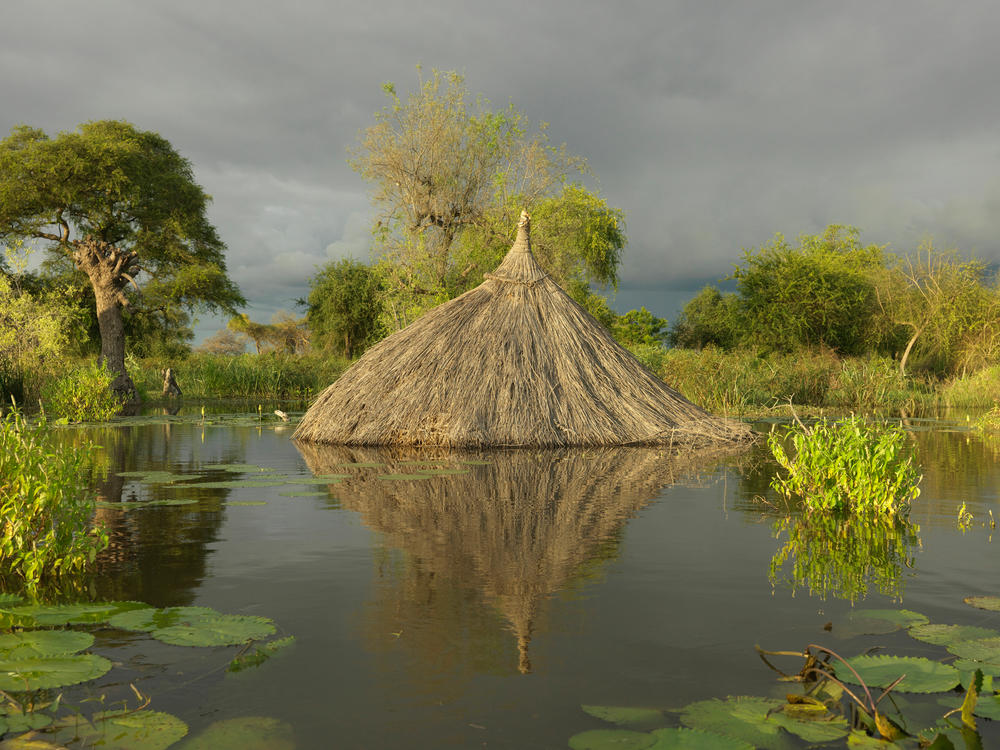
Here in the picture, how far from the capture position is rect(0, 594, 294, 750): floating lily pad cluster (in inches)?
100

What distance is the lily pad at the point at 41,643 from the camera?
3217 mm

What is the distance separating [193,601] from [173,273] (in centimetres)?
2573

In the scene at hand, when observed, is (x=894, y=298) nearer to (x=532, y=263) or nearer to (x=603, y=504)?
(x=532, y=263)

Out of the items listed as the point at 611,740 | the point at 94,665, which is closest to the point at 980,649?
the point at 611,740

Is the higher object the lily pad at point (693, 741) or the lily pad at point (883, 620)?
the lily pad at point (883, 620)

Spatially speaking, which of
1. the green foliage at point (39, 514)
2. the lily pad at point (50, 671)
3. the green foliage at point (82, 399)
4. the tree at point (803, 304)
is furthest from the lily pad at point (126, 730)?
the tree at point (803, 304)

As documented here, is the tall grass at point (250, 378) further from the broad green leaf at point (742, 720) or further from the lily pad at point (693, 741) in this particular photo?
the lily pad at point (693, 741)

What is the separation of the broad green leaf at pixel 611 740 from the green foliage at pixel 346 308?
39.5m


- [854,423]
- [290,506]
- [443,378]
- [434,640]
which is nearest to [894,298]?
[443,378]

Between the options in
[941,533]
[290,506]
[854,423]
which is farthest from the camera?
[290,506]

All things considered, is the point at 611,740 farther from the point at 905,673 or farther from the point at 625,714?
the point at 905,673

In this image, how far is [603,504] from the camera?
23.7ft

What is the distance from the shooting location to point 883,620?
3.89 meters

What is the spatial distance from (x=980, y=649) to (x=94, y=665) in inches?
144
